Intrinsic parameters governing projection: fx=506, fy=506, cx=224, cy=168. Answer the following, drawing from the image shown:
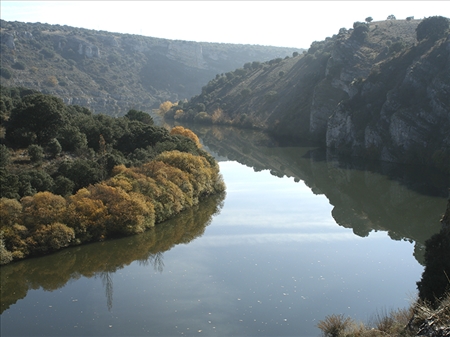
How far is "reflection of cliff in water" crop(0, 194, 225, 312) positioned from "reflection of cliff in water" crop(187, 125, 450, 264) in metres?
12.3

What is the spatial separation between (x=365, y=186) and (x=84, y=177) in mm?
26750

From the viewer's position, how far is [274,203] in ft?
135

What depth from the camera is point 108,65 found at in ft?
518

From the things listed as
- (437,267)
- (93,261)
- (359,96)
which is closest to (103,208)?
(93,261)

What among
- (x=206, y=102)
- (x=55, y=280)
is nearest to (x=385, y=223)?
(x=55, y=280)

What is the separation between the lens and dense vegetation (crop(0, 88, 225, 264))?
27812mm

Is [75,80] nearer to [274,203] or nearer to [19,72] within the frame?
[19,72]

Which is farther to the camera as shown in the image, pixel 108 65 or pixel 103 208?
pixel 108 65

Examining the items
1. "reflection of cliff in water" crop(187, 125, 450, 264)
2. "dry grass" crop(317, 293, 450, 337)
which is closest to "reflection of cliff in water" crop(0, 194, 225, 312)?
"dry grass" crop(317, 293, 450, 337)

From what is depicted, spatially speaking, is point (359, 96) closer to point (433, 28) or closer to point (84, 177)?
point (433, 28)

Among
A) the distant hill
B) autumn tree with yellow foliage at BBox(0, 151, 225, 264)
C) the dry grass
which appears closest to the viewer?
the dry grass

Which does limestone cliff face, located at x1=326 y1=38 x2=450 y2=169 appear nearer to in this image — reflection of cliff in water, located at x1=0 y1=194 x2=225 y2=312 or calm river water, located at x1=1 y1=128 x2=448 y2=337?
calm river water, located at x1=1 y1=128 x2=448 y2=337

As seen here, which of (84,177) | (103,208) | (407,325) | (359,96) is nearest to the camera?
(407,325)

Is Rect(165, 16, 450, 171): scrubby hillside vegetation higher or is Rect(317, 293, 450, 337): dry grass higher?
Rect(165, 16, 450, 171): scrubby hillside vegetation
